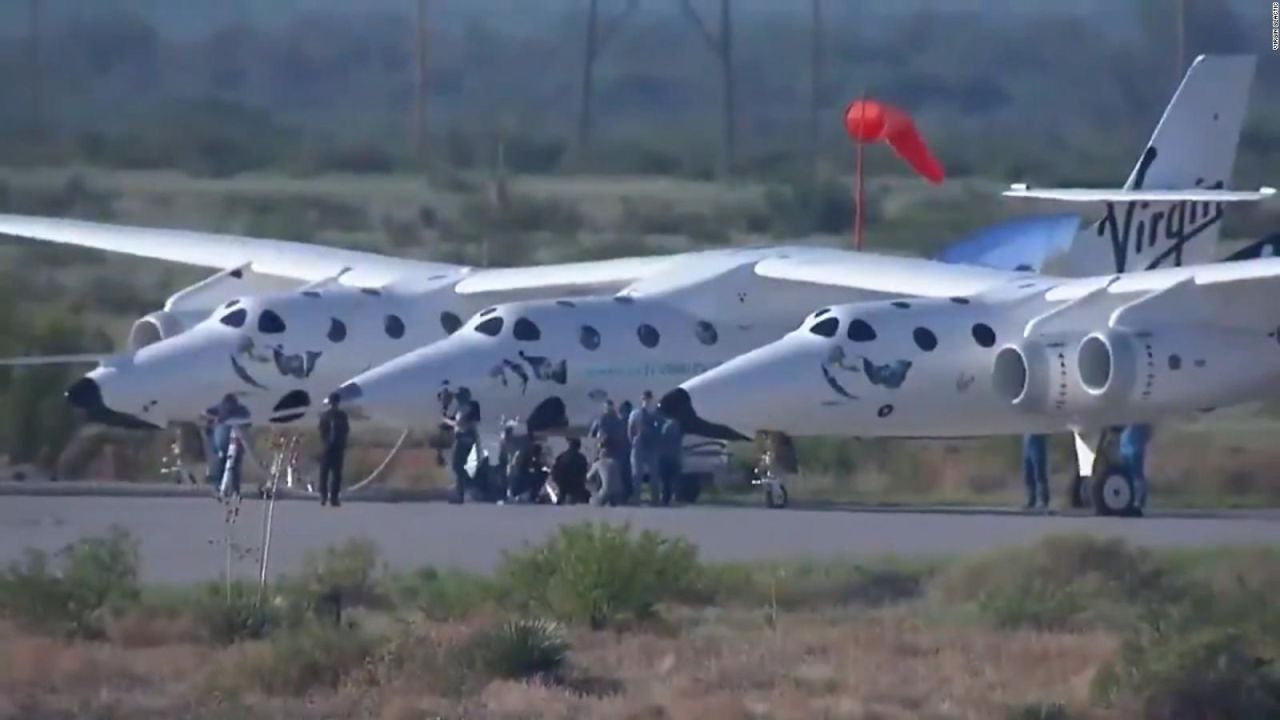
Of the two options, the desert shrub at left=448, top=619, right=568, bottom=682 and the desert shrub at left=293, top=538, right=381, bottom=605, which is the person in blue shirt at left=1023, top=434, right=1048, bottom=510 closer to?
the desert shrub at left=293, top=538, right=381, bottom=605

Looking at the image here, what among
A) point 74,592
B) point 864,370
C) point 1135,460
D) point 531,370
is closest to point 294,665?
point 74,592

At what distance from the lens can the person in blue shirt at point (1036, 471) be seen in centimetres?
3159

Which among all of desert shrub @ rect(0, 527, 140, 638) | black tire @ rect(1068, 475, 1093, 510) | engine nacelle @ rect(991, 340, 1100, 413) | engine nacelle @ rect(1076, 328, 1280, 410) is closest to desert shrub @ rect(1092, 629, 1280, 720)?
desert shrub @ rect(0, 527, 140, 638)

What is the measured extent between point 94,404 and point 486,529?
670 centimetres

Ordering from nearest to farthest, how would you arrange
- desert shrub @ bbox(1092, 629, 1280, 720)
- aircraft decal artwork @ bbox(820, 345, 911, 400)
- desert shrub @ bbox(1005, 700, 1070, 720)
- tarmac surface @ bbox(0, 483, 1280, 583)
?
desert shrub @ bbox(1005, 700, 1070, 720)
desert shrub @ bbox(1092, 629, 1280, 720)
tarmac surface @ bbox(0, 483, 1280, 583)
aircraft decal artwork @ bbox(820, 345, 911, 400)

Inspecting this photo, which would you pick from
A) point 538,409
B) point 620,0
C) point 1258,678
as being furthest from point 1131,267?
point 620,0

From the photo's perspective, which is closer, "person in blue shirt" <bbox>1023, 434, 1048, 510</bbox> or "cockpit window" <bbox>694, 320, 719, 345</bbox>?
"person in blue shirt" <bbox>1023, 434, 1048, 510</bbox>

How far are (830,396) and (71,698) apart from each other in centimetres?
1474

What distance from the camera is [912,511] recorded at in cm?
3078

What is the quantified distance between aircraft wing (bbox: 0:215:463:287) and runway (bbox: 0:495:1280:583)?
5.77m

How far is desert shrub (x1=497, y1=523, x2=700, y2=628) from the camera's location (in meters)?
19.5

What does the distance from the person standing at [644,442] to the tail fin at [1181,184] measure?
6.54 meters

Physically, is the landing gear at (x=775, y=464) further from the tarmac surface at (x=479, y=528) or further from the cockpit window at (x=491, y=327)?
the cockpit window at (x=491, y=327)

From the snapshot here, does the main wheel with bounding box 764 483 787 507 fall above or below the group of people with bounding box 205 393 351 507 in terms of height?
below
